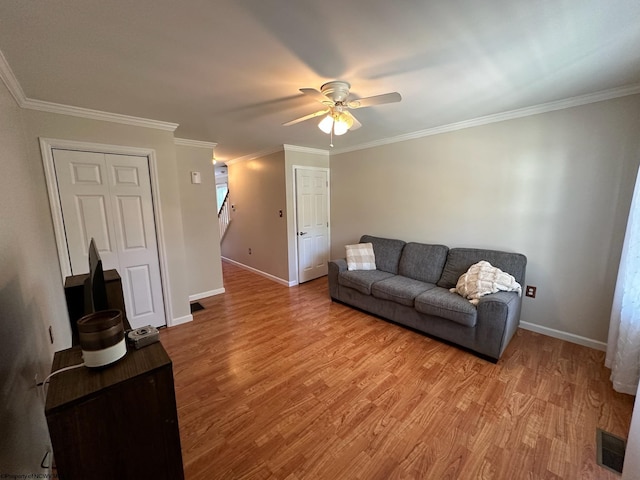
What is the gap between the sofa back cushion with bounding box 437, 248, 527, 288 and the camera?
2582mm

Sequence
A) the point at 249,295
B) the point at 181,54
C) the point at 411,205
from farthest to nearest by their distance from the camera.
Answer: the point at 249,295 < the point at 411,205 < the point at 181,54

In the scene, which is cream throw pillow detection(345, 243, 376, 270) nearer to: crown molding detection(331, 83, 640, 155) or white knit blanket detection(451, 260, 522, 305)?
white knit blanket detection(451, 260, 522, 305)

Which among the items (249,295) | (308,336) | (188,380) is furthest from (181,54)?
(249,295)

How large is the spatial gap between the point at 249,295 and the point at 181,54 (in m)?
3.12

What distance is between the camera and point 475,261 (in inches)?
111

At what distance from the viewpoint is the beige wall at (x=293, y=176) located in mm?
3984

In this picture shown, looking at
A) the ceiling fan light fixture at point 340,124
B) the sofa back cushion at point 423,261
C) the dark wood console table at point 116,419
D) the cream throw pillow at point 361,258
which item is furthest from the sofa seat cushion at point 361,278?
the dark wood console table at point 116,419

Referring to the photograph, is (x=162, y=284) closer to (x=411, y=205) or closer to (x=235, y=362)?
(x=235, y=362)

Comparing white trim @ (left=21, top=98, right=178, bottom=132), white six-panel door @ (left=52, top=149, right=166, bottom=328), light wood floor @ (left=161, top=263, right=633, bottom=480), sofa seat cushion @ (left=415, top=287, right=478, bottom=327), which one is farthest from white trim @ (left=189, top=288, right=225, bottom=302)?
sofa seat cushion @ (left=415, top=287, right=478, bottom=327)

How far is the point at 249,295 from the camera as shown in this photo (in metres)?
3.94

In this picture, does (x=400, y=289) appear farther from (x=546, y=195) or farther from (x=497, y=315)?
(x=546, y=195)

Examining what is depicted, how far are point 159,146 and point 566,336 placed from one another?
4579mm

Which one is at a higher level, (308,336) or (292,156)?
(292,156)

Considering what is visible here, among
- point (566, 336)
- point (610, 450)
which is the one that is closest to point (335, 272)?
point (566, 336)
